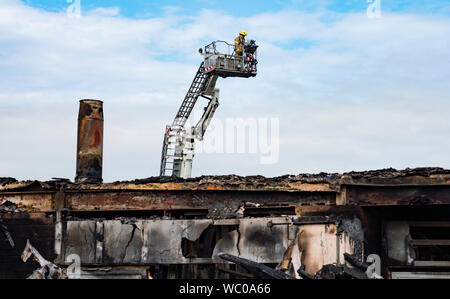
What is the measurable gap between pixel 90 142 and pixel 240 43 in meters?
11.8

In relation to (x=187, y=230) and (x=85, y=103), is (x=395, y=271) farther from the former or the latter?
(x=85, y=103)

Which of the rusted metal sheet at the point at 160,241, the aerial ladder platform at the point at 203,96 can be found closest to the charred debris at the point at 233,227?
the rusted metal sheet at the point at 160,241

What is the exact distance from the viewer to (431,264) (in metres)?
11.1

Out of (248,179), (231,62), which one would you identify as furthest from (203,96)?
(248,179)

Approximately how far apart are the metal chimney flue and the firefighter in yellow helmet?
10.7m

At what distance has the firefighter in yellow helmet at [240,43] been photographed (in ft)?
80.6

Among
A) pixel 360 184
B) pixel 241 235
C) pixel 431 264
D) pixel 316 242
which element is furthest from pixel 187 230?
pixel 431 264

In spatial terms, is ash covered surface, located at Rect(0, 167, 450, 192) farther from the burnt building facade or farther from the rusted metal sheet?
the rusted metal sheet

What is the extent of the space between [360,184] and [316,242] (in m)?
1.27

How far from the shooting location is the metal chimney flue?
14023mm

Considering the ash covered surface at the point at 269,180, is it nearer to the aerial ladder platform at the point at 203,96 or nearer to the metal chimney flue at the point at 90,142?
the metal chimney flue at the point at 90,142

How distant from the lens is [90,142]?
47.2 ft

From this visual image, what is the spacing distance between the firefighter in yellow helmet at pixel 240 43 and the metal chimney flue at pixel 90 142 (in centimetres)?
1074
